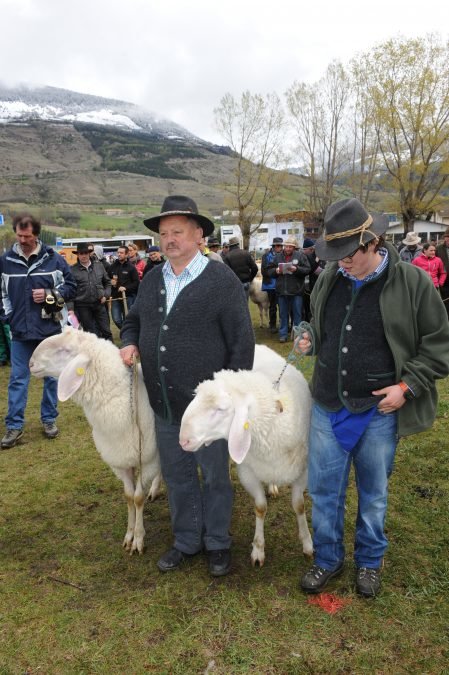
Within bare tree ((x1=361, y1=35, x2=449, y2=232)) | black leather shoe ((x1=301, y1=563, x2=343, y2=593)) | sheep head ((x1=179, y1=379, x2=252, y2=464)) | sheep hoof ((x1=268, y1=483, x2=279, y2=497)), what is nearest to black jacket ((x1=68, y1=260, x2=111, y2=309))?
sheep hoof ((x1=268, y1=483, x2=279, y2=497))

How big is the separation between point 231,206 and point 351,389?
34567 millimetres

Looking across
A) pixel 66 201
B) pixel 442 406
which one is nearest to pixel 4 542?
pixel 442 406

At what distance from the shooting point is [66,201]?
81812 mm

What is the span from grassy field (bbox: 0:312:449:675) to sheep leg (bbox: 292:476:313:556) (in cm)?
9

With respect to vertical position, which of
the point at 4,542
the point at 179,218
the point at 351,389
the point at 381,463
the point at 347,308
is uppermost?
the point at 179,218

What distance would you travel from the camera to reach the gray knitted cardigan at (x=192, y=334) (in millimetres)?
2596

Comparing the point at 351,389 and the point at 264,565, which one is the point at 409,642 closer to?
the point at 264,565

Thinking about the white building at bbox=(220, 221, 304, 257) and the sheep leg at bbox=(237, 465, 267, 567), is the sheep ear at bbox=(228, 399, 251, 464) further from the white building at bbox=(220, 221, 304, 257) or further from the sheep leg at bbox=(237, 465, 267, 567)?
the white building at bbox=(220, 221, 304, 257)

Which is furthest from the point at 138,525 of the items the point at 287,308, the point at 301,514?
the point at 287,308

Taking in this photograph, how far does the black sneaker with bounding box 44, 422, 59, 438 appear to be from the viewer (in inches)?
202

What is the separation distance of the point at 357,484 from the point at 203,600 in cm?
113

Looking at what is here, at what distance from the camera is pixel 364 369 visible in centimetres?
233

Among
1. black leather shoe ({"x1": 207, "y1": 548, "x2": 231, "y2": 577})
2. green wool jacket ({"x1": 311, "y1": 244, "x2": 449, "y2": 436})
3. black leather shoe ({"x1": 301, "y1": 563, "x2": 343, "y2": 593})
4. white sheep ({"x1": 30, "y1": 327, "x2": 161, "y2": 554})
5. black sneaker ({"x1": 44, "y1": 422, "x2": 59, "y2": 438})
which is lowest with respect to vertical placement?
black sneaker ({"x1": 44, "y1": 422, "x2": 59, "y2": 438})

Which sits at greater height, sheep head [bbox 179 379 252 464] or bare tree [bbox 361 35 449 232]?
bare tree [bbox 361 35 449 232]
